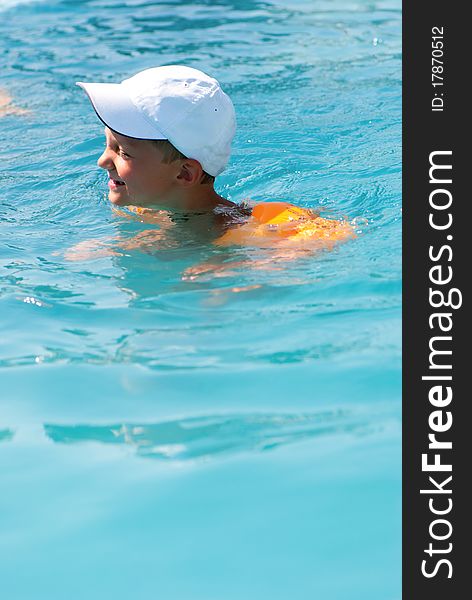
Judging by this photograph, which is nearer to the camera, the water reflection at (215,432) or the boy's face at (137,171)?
the water reflection at (215,432)

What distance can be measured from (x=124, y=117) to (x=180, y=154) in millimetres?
295

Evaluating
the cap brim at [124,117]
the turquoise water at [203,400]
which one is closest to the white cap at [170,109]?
the cap brim at [124,117]

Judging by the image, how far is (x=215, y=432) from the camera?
9.24 feet

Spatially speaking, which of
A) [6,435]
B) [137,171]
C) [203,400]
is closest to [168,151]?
[137,171]

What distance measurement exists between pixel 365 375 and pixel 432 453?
436mm

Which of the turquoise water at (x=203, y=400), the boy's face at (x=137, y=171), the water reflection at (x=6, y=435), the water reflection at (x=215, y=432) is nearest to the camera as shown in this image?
the turquoise water at (x=203, y=400)

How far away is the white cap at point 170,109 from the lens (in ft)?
12.9

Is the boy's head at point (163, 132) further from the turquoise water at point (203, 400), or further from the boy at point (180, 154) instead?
the turquoise water at point (203, 400)

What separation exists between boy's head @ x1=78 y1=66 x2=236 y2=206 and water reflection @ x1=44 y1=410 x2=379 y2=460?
4.87 ft

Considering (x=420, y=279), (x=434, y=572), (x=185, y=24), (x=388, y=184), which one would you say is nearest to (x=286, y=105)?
(x=388, y=184)

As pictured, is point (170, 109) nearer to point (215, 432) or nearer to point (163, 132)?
point (163, 132)

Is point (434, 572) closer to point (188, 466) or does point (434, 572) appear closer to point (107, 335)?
point (188, 466)

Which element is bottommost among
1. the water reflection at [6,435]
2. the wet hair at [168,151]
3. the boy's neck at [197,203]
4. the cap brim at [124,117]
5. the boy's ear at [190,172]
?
the water reflection at [6,435]

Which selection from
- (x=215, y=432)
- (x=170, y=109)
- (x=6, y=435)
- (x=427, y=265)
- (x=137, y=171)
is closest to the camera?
(x=215, y=432)
